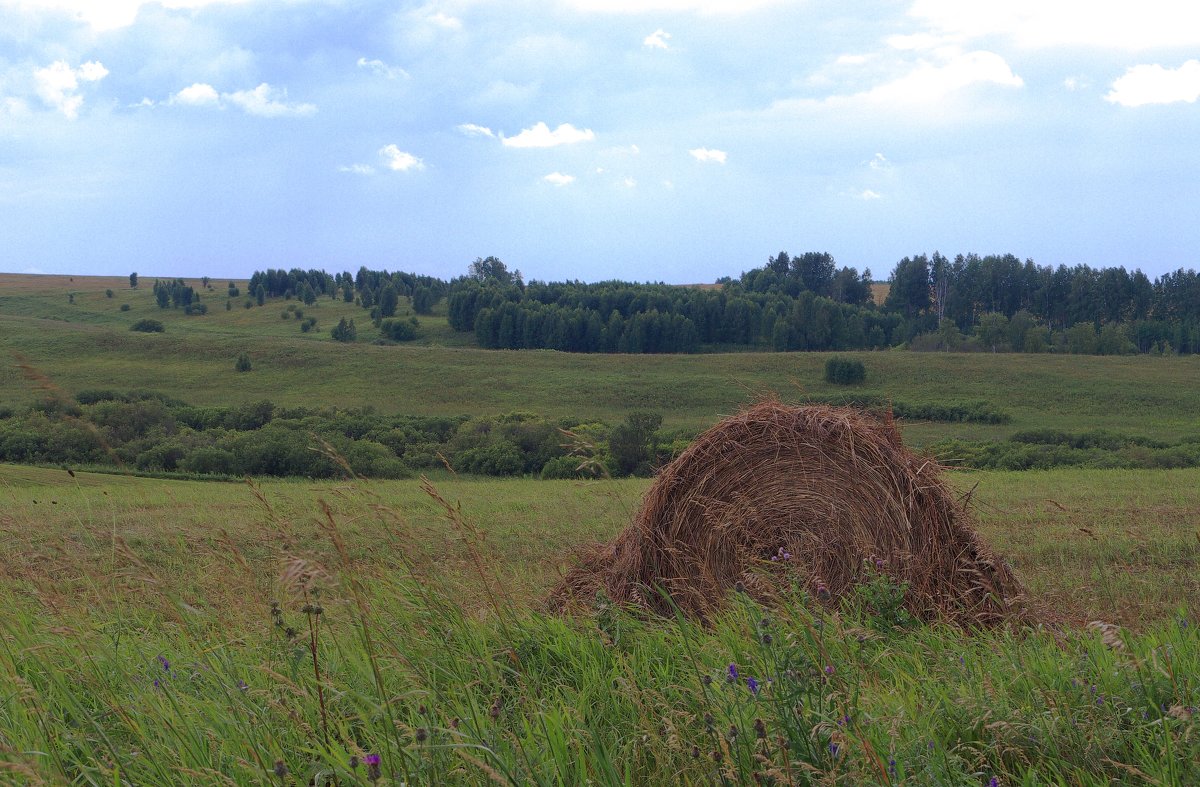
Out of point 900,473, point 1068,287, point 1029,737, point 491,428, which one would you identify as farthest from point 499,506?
point 1068,287

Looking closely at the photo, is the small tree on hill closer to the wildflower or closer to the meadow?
the meadow

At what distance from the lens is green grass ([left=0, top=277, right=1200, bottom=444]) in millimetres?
51031

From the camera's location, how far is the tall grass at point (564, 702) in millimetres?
2600

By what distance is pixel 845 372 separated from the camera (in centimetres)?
6209

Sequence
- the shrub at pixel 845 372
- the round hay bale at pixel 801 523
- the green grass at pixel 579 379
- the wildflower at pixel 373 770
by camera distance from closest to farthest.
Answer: the wildflower at pixel 373 770, the round hay bale at pixel 801 523, the green grass at pixel 579 379, the shrub at pixel 845 372

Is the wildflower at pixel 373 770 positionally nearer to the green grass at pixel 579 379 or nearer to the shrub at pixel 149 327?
the green grass at pixel 579 379

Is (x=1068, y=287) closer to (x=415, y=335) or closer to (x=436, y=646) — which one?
(x=415, y=335)

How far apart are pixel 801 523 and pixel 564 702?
10.2 ft

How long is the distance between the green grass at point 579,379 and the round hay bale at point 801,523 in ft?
114

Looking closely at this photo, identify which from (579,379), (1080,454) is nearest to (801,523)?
(1080,454)

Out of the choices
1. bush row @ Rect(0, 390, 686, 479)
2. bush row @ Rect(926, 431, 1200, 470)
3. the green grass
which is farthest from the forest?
bush row @ Rect(0, 390, 686, 479)

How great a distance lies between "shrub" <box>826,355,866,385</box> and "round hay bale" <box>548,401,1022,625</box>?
2236 inches

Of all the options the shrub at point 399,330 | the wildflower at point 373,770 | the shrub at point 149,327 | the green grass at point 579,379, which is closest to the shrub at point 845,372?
the green grass at point 579,379

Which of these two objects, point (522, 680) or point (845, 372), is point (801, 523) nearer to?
point (522, 680)
